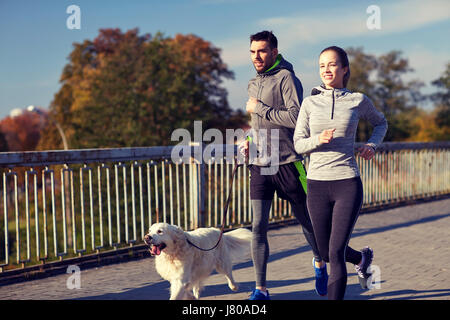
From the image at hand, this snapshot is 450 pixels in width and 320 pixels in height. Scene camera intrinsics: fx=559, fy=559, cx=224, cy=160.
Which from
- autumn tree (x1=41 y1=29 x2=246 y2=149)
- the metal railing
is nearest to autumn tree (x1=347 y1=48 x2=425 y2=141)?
autumn tree (x1=41 y1=29 x2=246 y2=149)

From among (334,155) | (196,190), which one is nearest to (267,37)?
(334,155)

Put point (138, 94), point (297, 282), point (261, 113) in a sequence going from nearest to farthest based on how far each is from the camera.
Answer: point (261, 113) → point (297, 282) → point (138, 94)

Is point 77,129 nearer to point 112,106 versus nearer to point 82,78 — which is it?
point 112,106

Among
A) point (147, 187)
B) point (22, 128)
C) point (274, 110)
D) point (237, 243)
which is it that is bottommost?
point (237, 243)

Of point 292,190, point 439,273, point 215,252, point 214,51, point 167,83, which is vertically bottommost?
point 439,273

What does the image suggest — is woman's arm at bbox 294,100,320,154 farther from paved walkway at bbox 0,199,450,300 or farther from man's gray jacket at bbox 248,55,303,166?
paved walkway at bbox 0,199,450,300

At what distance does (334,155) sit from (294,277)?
233 cm

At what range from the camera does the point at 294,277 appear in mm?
6125

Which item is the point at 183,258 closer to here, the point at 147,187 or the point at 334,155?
the point at 334,155

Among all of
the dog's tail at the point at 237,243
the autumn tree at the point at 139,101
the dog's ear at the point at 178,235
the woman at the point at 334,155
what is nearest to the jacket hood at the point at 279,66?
the woman at the point at 334,155

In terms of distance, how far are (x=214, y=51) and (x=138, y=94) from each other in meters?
14.8

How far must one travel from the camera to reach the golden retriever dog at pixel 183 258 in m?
4.97

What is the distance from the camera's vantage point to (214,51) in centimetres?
5094

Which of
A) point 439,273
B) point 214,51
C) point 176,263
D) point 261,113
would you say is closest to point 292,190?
point 261,113
